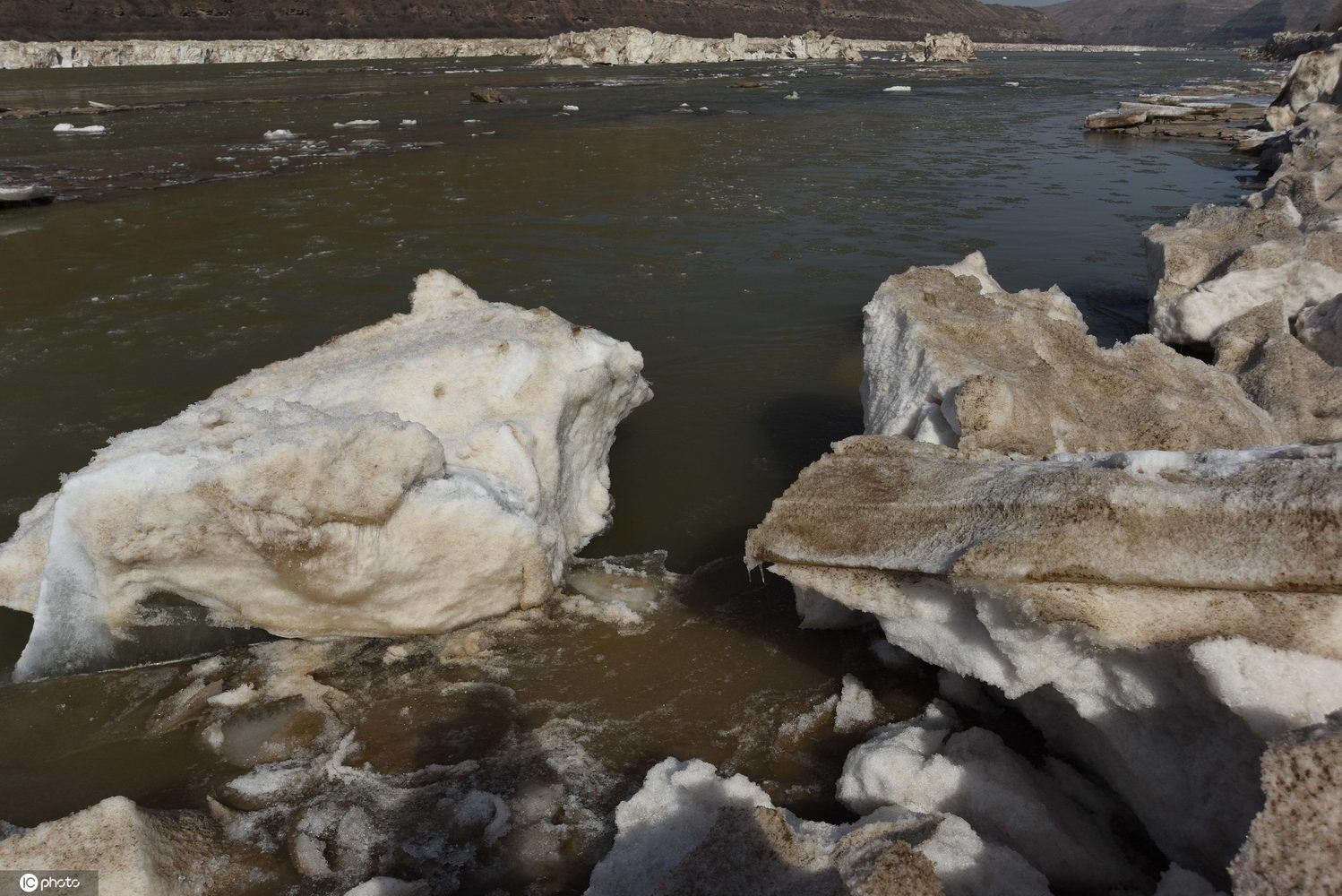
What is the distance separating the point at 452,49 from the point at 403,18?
5.92 meters

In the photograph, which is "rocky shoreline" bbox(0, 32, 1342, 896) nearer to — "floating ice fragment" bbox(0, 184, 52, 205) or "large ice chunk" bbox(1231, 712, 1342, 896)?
"large ice chunk" bbox(1231, 712, 1342, 896)

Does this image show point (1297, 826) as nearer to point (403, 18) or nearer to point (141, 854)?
point (141, 854)

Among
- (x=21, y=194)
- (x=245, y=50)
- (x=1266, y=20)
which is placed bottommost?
(x=21, y=194)

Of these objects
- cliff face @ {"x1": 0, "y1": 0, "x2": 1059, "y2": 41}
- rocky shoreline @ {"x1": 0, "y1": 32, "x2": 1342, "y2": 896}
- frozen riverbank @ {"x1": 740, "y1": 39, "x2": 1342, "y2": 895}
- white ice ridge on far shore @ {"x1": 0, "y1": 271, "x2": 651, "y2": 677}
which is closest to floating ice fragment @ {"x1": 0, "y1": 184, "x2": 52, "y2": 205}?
rocky shoreline @ {"x1": 0, "y1": 32, "x2": 1342, "y2": 896}

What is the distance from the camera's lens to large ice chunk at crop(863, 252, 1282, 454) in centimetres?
343

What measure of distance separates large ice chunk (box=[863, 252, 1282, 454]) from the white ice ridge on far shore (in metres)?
1.66

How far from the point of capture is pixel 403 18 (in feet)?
248

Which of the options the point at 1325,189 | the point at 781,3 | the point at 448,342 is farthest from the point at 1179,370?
the point at 781,3

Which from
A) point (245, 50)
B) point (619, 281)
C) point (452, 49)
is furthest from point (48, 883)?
point (452, 49)

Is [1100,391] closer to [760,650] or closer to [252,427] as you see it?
[760,650]

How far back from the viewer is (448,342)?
415 centimetres

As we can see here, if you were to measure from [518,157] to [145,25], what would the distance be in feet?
212

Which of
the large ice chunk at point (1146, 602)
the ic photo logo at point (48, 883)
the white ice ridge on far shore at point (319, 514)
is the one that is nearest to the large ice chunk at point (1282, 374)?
the large ice chunk at point (1146, 602)

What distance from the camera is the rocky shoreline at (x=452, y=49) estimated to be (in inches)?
2256
